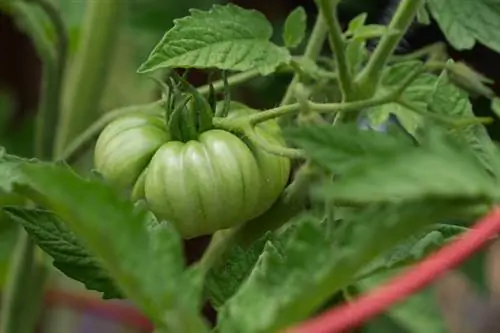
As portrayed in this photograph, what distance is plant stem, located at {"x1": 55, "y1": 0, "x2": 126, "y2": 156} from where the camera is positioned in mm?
657

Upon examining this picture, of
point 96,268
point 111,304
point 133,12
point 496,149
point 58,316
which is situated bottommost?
point 58,316

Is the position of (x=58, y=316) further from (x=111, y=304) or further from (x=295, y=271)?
(x=295, y=271)

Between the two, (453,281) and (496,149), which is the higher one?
(496,149)

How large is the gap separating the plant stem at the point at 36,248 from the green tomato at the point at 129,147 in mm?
172

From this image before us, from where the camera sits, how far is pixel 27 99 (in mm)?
1253

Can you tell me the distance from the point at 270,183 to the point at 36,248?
0.83ft

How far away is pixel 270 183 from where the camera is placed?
1.49 feet

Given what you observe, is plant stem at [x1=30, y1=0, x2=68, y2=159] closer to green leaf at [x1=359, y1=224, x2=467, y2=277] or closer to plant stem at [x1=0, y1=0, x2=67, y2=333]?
plant stem at [x1=0, y1=0, x2=67, y2=333]

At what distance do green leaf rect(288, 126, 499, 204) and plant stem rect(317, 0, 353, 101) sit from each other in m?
0.11

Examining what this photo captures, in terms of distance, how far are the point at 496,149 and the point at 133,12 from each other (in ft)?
1.72

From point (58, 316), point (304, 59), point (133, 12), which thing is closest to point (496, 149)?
point (304, 59)

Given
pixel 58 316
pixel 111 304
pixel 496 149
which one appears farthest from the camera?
pixel 58 316

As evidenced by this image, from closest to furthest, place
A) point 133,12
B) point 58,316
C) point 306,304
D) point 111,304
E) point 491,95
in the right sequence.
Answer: point 306,304, point 491,95, point 133,12, point 111,304, point 58,316

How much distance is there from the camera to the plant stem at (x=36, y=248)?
65 centimetres
